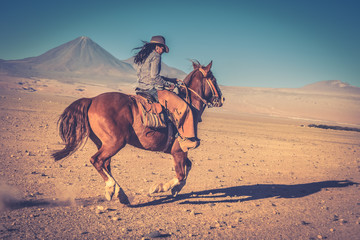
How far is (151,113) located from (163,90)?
74 cm

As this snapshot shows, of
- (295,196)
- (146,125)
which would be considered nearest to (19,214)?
(146,125)

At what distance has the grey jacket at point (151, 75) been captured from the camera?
19.8ft

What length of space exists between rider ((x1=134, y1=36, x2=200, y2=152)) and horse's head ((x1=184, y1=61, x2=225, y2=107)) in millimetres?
541

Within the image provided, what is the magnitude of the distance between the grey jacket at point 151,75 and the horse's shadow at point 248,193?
2585 mm

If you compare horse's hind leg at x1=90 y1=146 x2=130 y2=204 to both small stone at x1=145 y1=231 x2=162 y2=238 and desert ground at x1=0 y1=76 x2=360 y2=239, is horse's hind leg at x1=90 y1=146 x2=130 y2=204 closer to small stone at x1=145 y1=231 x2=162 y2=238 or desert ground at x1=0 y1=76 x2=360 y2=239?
desert ground at x1=0 y1=76 x2=360 y2=239

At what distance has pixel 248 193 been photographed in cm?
760

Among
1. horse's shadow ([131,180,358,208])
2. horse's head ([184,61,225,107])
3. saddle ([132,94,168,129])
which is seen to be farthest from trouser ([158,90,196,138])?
horse's shadow ([131,180,358,208])

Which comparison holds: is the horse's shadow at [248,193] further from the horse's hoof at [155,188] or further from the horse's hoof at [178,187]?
the horse's hoof at [155,188]

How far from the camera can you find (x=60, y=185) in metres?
6.73

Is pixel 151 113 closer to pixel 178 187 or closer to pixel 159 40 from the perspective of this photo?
pixel 159 40

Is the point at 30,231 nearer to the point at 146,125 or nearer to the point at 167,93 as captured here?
the point at 146,125

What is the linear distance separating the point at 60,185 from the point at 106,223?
245cm

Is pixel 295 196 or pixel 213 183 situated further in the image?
pixel 213 183

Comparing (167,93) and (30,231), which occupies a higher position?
(167,93)
